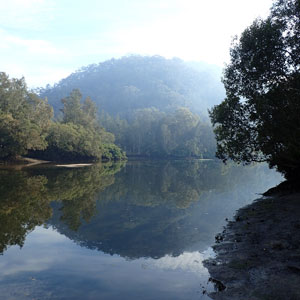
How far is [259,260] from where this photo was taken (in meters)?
8.05

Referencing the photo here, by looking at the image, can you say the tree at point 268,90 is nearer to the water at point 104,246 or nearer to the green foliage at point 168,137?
the water at point 104,246

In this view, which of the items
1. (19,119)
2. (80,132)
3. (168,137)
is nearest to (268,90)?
(19,119)

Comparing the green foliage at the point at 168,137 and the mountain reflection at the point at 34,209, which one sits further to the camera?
the green foliage at the point at 168,137

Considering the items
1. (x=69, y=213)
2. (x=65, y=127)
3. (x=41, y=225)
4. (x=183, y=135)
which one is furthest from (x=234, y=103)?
(x=183, y=135)

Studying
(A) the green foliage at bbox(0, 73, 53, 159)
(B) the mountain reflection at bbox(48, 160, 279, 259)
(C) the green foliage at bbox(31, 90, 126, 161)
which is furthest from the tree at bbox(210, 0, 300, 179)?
(C) the green foliage at bbox(31, 90, 126, 161)

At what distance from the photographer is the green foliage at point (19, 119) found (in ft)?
199

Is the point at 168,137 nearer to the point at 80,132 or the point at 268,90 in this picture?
the point at 80,132

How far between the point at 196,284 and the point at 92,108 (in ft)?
372

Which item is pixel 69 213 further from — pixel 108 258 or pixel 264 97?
pixel 264 97

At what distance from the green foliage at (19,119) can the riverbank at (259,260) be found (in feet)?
188

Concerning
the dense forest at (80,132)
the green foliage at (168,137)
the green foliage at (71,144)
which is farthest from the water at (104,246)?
the green foliage at (168,137)

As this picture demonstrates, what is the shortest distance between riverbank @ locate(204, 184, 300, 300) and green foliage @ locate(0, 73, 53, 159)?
57264 millimetres

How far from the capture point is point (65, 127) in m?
79.9

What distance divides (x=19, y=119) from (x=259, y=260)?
6566 centimetres
